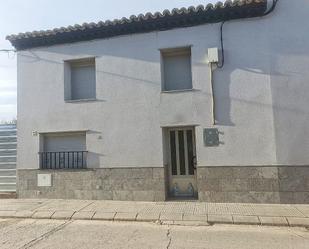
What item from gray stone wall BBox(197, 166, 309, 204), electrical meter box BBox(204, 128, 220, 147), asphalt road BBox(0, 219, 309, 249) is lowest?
asphalt road BBox(0, 219, 309, 249)

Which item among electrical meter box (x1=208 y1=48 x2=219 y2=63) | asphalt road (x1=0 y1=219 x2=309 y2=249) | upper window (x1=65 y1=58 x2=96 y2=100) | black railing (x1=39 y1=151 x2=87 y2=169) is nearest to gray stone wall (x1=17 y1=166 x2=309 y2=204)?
black railing (x1=39 y1=151 x2=87 y2=169)

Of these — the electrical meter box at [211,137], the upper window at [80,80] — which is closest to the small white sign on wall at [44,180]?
the upper window at [80,80]

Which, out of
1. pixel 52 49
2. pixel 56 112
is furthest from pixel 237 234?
pixel 52 49

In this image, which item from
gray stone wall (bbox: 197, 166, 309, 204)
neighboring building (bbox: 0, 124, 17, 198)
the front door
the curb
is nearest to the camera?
the curb

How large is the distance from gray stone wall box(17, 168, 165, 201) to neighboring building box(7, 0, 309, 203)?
31mm

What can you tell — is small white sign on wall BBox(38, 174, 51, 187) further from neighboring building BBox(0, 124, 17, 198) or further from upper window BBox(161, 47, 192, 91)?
upper window BBox(161, 47, 192, 91)

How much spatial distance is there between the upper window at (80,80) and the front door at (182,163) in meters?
3.00

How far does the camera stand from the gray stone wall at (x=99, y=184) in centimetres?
1013

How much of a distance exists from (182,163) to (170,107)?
174 centimetres

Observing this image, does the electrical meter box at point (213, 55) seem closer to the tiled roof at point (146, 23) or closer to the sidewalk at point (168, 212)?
the tiled roof at point (146, 23)

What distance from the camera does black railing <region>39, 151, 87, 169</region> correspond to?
10.9 metres

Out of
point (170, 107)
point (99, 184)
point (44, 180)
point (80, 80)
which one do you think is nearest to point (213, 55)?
point (170, 107)

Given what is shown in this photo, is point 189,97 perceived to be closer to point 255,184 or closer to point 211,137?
point 211,137

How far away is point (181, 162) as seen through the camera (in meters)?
10.4
